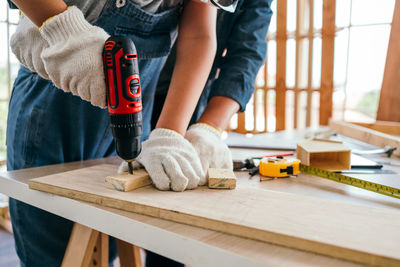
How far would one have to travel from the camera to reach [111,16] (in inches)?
40.7

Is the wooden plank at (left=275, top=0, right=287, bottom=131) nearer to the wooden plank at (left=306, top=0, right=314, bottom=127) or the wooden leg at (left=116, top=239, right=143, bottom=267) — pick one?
the wooden plank at (left=306, top=0, right=314, bottom=127)

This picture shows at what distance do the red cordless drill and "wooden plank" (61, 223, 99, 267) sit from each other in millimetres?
248

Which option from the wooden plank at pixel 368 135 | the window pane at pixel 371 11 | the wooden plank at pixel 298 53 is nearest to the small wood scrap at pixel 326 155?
the wooden plank at pixel 368 135

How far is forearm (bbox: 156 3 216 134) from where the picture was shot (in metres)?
1.08

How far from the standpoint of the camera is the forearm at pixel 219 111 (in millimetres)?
1252

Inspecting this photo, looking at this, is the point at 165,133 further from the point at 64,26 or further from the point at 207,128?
the point at 64,26

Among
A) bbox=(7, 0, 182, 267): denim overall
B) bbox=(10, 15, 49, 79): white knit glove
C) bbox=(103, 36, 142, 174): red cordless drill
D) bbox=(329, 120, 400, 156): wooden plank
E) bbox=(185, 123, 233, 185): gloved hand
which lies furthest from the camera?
bbox=(329, 120, 400, 156): wooden plank

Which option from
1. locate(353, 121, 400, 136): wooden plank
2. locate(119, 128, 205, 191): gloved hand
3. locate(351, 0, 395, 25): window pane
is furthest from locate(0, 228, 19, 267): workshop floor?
locate(351, 0, 395, 25): window pane

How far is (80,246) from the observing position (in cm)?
94

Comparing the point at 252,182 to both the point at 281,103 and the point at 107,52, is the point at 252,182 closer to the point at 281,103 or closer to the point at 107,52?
the point at 107,52

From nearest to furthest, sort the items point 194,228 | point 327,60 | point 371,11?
point 194,228, point 371,11, point 327,60

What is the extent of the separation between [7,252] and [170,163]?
252 centimetres

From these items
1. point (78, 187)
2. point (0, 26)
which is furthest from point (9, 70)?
point (78, 187)

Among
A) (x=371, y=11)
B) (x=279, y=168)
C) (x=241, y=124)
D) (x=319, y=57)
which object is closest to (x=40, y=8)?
(x=279, y=168)
